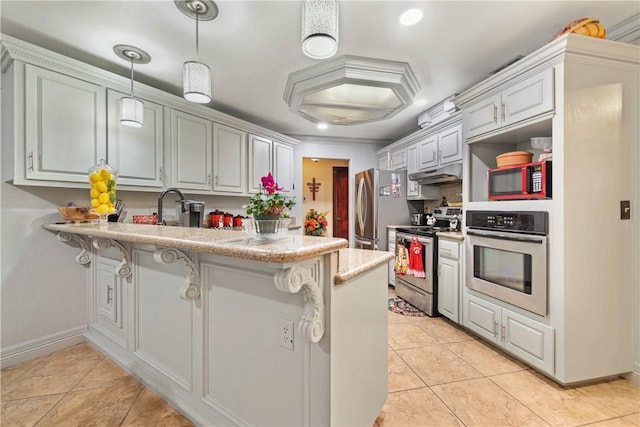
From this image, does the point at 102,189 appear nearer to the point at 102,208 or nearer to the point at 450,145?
the point at 102,208

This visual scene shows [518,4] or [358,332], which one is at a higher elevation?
[518,4]

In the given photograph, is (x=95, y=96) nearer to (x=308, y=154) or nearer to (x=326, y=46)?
(x=326, y=46)

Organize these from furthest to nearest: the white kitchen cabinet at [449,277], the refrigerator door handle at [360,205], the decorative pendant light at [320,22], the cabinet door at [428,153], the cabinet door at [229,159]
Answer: the refrigerator door handle at [360,205]
the cabinet door at [428,153]
the cabinet door at [229,159]
the white kitchen cabinet at [449,277]
the decorative pendant light at [320,22]

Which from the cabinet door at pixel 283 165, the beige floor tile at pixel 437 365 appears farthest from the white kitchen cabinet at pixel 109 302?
the cabinet door at pixel 283 165

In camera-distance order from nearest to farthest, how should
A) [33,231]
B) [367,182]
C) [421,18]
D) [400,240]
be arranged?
[421,18], [33,231], [400,240], [367,182]

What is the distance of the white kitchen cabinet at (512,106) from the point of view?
74.1 inches

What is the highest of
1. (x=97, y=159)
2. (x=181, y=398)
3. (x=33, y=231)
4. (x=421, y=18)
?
(x=421, y=18)

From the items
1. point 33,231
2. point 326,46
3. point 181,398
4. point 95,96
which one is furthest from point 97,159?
point 326,46

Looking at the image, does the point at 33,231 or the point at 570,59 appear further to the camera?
the point at 33,231

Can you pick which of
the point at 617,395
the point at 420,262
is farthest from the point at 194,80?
the point at 617,395

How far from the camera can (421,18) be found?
190 cm

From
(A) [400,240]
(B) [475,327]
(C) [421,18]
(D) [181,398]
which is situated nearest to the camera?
(D) [181,398]

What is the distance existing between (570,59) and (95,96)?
354cm

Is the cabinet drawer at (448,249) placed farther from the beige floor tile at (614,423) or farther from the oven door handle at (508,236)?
the beige floor tile at (614,423)
